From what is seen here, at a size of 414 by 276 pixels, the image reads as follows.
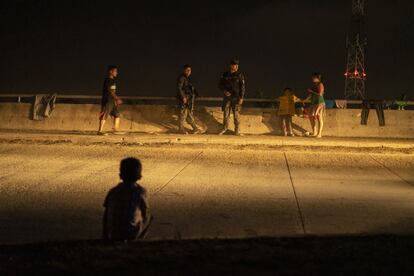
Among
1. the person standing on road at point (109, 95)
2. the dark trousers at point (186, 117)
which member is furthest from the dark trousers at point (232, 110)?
the person standing on road at point (109, 95)

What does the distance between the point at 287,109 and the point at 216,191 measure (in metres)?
8.83

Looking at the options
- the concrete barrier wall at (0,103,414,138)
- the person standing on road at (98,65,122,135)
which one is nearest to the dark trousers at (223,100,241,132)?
the concrete barrier wall at (0,103,414,138)

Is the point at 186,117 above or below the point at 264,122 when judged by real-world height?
above

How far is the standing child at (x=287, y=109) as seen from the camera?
18594 mm

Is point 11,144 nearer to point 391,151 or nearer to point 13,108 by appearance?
point 13,108

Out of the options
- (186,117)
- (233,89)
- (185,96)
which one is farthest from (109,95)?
(233,89)

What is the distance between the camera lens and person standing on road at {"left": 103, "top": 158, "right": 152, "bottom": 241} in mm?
6312

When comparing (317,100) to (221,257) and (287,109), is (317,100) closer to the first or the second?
(287,109)

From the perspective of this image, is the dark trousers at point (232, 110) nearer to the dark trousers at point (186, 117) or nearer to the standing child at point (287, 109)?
the dark trousers at point (186, 117)

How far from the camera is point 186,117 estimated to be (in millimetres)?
18594

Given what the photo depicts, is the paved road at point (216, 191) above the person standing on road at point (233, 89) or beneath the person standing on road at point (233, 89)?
beneath

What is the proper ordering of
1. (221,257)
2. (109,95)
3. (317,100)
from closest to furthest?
(221,257) < (109,95) < (317,100)

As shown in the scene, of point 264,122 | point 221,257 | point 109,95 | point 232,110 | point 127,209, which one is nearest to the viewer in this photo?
point 221,257

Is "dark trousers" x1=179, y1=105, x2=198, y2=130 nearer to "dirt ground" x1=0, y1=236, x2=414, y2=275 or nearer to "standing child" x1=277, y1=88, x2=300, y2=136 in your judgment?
"standing child" x1=277, y1=88, x2=300, y2=136
